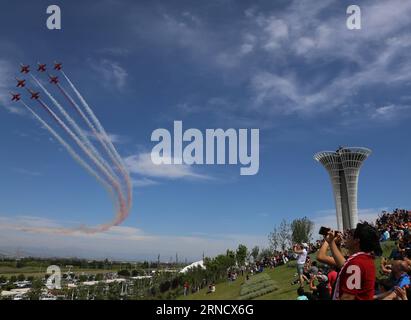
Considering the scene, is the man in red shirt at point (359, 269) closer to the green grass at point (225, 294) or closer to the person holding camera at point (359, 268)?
the person holding camera at point (359, 268)

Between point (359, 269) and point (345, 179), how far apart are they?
269 ft

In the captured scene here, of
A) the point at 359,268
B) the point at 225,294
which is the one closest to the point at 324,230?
the point at 359,268

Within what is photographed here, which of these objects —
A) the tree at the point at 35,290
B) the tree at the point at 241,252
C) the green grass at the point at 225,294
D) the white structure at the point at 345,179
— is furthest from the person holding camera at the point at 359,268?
the tree at the point at 35,290

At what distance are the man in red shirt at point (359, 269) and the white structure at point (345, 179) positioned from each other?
7967 cm

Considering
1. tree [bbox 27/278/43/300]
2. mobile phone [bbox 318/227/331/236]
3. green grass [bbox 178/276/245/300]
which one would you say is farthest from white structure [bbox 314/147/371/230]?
tree [bbox 27/278/43/300]

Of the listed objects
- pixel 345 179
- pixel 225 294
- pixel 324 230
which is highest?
pixel 345 179

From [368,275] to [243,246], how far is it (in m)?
114

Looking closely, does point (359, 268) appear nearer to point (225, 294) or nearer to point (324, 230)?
point (324, 230)

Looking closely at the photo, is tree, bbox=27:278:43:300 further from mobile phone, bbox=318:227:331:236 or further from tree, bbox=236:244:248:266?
mobile phone, bbox=318:227:331:236

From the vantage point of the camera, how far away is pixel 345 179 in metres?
83.6

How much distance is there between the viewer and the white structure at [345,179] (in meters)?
82.1
